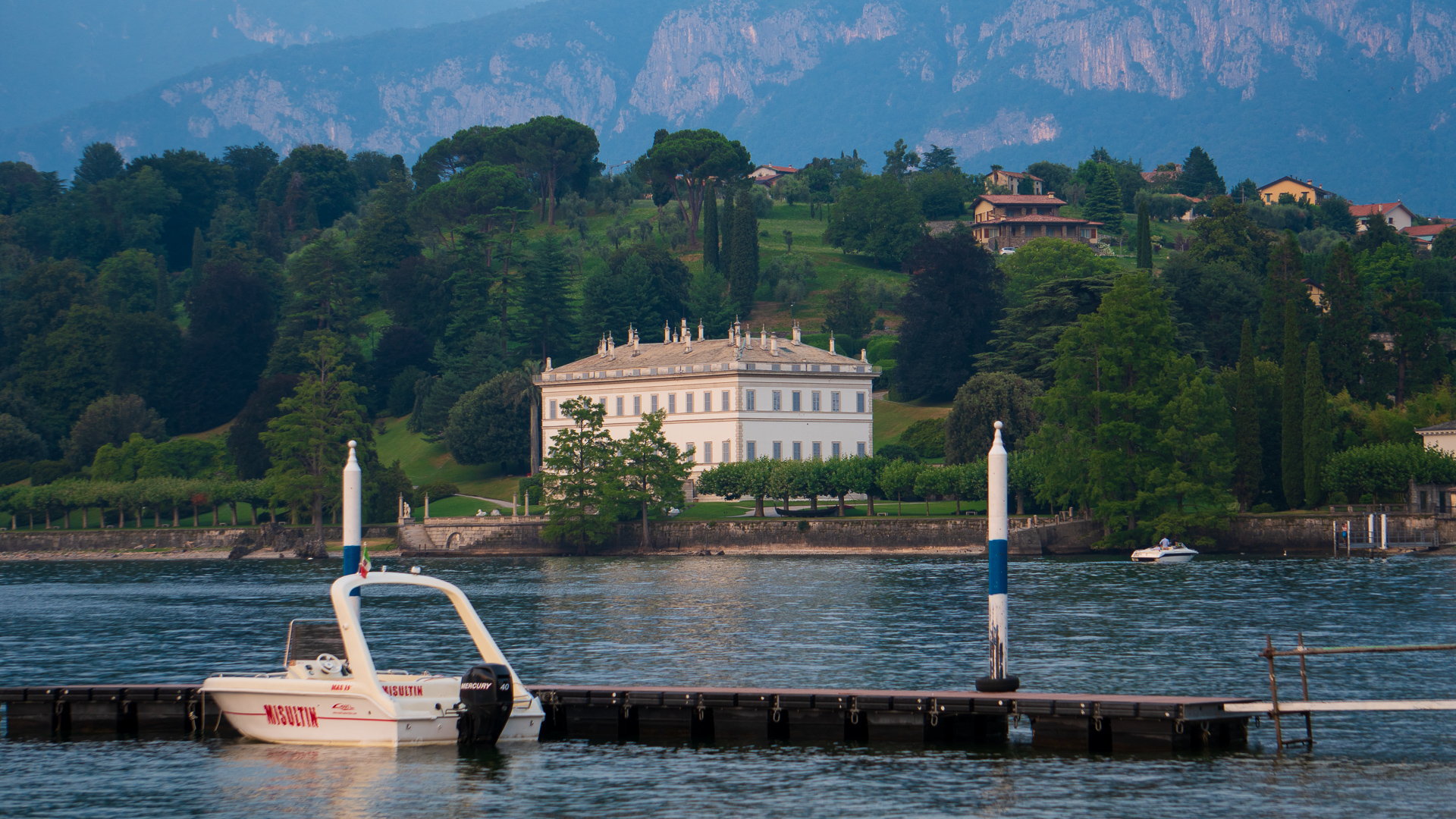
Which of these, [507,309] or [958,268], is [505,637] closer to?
[958,268]

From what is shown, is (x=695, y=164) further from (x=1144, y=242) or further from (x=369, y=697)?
(x=369, y=697)

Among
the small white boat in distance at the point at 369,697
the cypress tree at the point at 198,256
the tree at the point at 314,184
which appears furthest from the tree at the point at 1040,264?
the small white boat in distance at the point at 369,697

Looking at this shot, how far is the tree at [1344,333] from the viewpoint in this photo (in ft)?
318

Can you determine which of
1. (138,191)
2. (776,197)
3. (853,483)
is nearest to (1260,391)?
(853,483)

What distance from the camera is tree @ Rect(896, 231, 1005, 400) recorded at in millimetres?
117500

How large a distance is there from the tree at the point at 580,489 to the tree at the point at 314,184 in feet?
358

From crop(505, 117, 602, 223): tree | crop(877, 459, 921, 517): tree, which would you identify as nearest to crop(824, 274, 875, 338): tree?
crop(877, 459, 921, 517): tree

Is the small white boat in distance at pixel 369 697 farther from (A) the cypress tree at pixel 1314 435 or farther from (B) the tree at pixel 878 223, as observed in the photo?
(B) the tree at pixel 878 223

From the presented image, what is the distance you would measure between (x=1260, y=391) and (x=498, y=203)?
308ft

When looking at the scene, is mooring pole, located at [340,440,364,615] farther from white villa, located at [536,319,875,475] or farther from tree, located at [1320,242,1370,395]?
tree, located at [1320,242,1370,395]

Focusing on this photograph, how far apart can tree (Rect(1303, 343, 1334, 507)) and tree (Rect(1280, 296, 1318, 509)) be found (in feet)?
1.65

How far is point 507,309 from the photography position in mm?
137125

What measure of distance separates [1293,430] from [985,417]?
58.8ft

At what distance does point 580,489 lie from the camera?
90.4m
